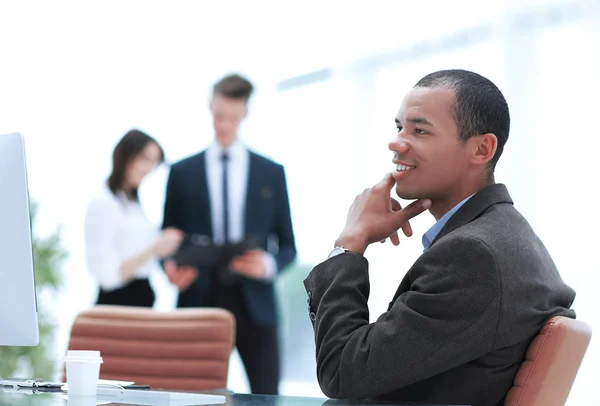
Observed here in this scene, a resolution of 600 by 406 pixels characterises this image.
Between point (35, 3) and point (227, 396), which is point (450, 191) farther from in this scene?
point (35, 3)

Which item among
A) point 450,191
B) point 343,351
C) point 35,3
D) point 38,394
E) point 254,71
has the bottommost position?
point 38,394

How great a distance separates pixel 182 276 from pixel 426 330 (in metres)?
2.76

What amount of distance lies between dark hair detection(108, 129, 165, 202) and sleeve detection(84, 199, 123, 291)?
142 millimetres

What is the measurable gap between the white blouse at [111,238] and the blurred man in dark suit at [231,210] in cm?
25

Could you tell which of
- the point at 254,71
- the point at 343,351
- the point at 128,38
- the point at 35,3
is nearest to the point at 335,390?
the point at 343,351

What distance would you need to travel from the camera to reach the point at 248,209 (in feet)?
13.1

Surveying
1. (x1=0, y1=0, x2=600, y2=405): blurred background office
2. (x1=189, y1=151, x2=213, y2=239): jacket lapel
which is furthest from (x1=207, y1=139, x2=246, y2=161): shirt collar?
(x1=0, y1=0, x2=600, y2=405): blurred background office

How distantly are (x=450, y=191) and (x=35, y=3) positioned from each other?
14.9 ft

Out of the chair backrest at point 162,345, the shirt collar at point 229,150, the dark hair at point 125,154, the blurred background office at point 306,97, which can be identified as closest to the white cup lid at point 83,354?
the chair backrest at point 162,345

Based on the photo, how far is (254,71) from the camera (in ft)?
16.7

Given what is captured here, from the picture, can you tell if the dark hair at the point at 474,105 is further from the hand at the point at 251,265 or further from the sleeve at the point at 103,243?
the sleeve at the point at 103,243

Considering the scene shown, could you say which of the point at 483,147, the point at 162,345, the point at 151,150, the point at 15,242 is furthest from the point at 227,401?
the point at 151,150

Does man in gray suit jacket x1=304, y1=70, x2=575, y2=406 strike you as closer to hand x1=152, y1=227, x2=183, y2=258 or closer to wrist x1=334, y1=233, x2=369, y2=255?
wrist x1=334, y1=233, x2=369, y2=255

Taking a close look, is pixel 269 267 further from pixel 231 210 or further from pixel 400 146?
pixel 400 146
